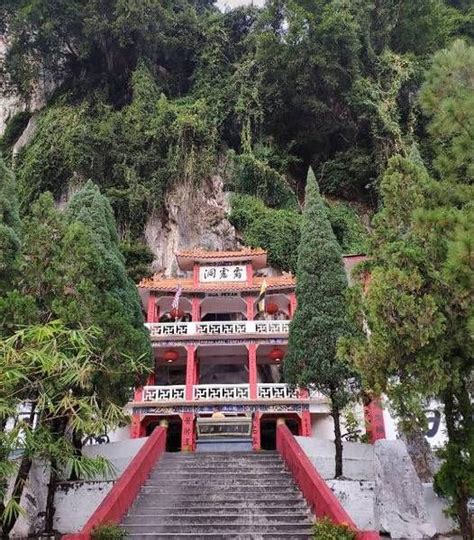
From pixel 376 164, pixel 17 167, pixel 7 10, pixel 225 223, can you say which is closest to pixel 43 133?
pixel 17 167

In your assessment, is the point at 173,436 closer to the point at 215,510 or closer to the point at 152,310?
the point at 152,310

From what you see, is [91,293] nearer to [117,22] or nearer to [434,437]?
[434,437]

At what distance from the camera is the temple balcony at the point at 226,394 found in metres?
14.8

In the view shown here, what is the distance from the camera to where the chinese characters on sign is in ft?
56.9

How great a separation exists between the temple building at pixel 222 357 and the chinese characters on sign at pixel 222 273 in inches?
1.3

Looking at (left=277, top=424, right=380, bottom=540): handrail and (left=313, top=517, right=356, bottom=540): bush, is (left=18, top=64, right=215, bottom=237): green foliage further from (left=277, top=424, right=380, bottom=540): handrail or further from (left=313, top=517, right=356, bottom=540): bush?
(left=313, top=517, right=356, bottom=540): bush

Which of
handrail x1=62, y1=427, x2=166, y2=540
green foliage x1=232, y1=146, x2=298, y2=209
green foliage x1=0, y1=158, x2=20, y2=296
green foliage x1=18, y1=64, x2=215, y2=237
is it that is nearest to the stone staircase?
handrail x1=62, y1=427, x2=166, y2=540

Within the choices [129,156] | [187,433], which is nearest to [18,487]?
[187,433]

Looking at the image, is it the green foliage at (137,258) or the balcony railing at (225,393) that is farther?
the green foliage at (137,258)

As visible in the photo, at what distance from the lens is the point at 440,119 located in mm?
6324

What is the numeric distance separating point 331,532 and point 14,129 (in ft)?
86.5

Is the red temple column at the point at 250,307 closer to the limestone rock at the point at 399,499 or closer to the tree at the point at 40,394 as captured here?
the limestone rock at the point at 399,499

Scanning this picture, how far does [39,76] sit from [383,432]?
76.8 ft

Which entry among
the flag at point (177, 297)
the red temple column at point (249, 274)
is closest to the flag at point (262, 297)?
the red temple column at point (249, 274)
